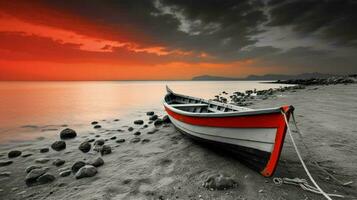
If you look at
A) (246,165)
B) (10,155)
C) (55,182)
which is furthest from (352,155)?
(10,155)

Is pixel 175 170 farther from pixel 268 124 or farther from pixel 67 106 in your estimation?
pixel 67 106

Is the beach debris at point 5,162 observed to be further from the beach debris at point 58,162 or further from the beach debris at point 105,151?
the beach debris at point 105,151

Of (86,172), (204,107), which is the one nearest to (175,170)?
(86,172)

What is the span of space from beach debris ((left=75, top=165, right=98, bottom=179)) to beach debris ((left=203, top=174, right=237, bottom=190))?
354 cm

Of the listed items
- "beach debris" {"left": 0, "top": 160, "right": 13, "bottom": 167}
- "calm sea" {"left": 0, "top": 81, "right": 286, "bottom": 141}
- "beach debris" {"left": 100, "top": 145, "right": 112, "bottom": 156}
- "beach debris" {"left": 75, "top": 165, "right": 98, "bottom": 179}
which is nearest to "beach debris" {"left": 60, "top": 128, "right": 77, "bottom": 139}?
"beach debris" {"left": 0, "top": 160, "right": 13, "bottom": 167}

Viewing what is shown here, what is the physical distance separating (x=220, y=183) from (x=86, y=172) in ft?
13.4

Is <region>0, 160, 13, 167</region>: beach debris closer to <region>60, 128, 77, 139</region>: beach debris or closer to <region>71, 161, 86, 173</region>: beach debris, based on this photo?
<region>71, 161, 86, 173</region>: beach debris

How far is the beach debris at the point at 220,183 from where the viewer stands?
4.79 meters

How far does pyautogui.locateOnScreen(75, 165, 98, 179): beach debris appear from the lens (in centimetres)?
608

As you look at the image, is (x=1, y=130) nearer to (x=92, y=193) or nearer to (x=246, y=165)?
(x=92, y=193)

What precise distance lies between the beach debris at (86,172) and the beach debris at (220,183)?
3.54 metres

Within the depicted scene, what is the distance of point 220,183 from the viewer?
4.83m

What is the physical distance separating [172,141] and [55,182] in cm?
487

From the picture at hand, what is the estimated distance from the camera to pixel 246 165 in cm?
571
